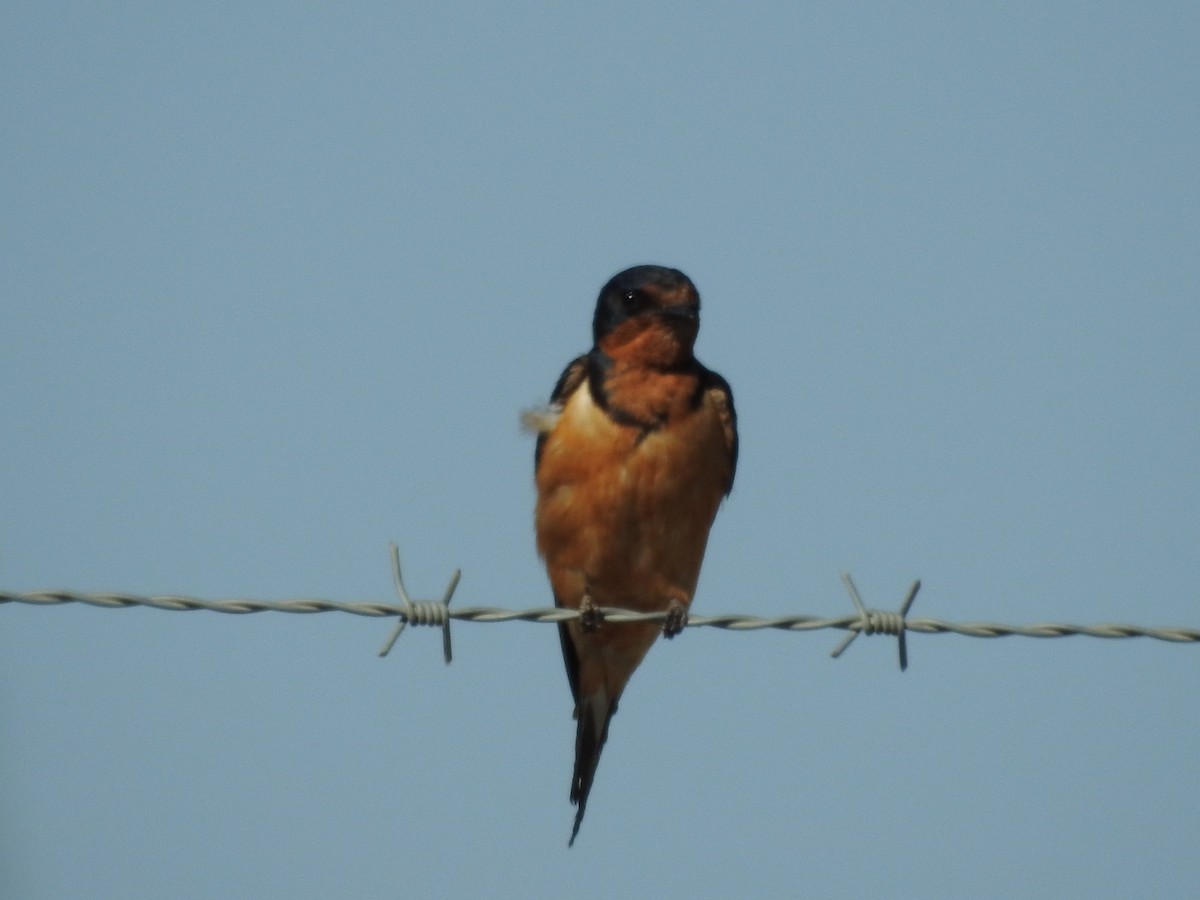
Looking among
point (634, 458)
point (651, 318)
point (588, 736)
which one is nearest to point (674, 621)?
point (634, 458)

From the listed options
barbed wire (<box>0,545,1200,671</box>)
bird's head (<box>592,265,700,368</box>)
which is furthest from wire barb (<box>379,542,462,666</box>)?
bird's head (<box>592,265,700,368</box>)

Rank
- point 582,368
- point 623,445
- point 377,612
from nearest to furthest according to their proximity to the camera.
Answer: point 377,612 < point 623,445 < point 582,368

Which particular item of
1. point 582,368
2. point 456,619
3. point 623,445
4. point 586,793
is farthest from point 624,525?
point 456,619

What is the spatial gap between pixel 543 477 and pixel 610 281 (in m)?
0.97

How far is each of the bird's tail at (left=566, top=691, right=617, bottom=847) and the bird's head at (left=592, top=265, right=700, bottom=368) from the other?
172 centimetres

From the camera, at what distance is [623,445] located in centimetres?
749

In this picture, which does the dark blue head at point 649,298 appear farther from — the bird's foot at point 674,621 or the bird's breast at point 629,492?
the bird's foot at point 674,621

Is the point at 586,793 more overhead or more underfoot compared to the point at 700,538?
more underfoot

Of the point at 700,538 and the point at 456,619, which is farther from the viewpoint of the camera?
the point at 700,538

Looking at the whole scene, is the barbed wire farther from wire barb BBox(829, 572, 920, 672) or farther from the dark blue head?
the dark blue head

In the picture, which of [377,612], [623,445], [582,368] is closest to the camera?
[377,612]

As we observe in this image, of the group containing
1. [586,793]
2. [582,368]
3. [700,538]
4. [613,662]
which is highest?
[582,368]

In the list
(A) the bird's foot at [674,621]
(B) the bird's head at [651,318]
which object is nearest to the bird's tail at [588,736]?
(A) the bird's foot at [674,621]

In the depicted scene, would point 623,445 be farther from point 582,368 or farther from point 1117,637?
point 1117,637
